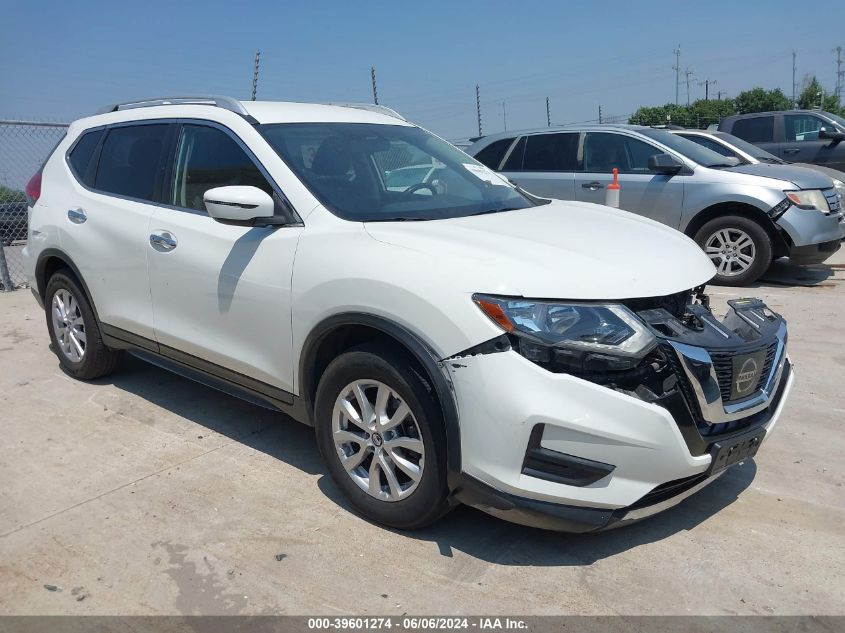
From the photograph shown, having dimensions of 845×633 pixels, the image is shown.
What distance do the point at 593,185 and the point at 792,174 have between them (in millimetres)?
2086

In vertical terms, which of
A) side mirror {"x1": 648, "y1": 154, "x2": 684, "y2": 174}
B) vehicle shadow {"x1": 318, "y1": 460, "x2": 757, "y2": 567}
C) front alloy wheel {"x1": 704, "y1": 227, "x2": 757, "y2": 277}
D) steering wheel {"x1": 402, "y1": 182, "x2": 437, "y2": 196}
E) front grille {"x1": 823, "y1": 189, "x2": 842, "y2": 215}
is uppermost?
steering wheel {"x1": 402, "y1": 182, "x2": 437, "y2": 196}

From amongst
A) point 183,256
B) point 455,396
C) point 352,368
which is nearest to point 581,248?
point 455,396

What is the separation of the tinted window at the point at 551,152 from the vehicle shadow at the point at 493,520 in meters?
5.61

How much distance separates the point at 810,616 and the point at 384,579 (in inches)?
60.5

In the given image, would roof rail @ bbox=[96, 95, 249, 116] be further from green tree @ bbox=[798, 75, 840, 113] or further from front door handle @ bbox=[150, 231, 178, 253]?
green tree @ bbox=[798, 75, 840, 113]

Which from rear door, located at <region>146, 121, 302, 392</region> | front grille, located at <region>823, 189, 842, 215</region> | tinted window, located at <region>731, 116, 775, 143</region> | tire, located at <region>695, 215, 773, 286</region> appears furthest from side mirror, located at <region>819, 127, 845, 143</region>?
rear door, located at <region>146, 121, 302, 392</region>

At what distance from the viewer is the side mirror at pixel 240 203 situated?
11.1 feet

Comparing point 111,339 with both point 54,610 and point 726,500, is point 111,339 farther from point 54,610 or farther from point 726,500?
point 726,500

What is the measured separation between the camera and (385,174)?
12.8 feet

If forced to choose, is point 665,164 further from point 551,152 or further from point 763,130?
point 763,130

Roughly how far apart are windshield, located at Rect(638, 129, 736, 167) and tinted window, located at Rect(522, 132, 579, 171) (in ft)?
2.68

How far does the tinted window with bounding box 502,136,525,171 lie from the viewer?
934 cm

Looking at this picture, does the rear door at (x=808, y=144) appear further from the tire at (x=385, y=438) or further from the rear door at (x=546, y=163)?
the tire at (x=385, y=438)

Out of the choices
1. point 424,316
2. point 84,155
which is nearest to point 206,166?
point 84,155
